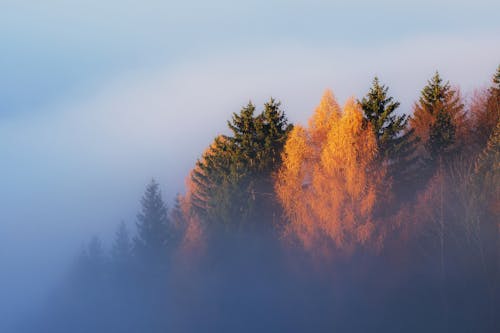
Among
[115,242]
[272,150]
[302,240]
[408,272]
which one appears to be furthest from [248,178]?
[115,242]

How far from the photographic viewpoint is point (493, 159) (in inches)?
1344

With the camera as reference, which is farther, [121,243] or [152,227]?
[121,243]

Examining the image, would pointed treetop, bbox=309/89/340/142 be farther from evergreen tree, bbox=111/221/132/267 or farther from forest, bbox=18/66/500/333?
evergreen tree, bbox=111/221/132/267

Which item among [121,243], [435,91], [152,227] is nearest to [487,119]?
[435,91]

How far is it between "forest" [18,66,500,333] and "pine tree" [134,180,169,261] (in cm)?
835

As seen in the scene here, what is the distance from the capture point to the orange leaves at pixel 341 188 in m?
Answer: 37.2

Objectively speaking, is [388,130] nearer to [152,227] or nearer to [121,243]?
[152,227]

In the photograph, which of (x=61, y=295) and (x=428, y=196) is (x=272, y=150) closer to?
(x=428, y=196)

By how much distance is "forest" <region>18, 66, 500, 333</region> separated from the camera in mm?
33875

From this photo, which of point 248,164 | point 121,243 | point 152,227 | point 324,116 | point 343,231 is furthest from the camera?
point 121,243

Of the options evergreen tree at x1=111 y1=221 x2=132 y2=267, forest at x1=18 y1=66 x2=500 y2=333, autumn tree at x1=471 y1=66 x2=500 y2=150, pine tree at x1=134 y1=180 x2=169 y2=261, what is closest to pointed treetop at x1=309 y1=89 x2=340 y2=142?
forest at x1=18 y1=66 x2=500 y2=333

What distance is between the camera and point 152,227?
7038cm

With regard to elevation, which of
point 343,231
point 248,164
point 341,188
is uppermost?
point 248,164

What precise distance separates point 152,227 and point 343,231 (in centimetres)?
3665
